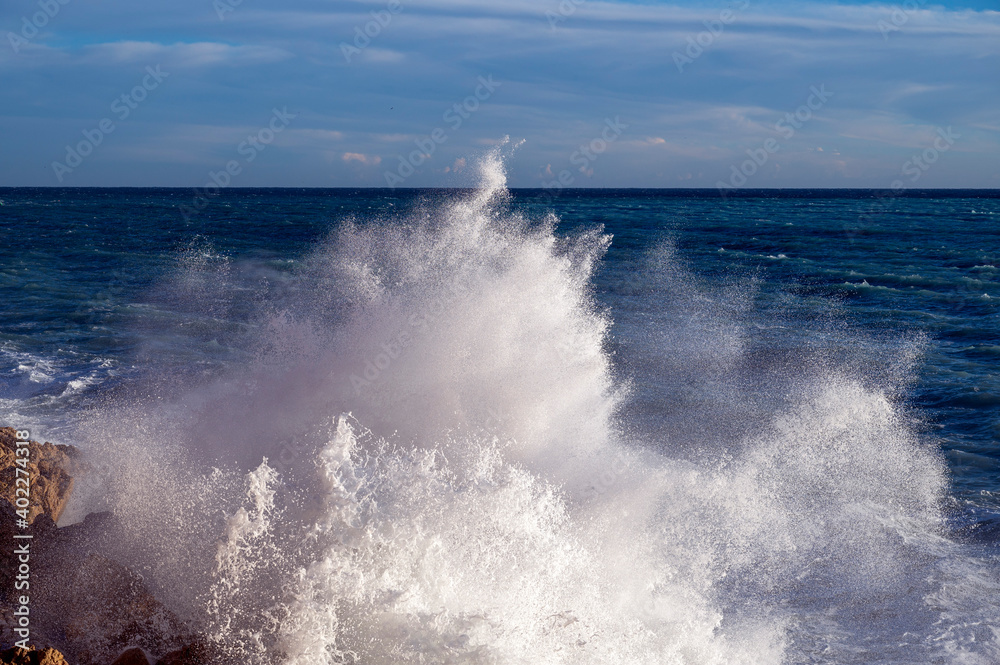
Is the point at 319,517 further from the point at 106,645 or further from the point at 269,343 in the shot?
the point at 269,343

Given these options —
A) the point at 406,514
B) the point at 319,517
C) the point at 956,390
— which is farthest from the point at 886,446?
the point at 319,517

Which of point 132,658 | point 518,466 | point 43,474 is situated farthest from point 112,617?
point 518,466

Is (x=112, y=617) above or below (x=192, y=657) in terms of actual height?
above

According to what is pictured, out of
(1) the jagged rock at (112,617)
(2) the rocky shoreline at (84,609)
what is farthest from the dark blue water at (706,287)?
(1) the jagged rock at (112,617)

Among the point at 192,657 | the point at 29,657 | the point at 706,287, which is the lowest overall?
the point at 192,657

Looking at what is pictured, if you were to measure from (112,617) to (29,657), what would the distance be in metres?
0.95

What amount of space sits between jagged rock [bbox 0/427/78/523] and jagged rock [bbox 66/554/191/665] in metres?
1.19

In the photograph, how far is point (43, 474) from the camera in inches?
291

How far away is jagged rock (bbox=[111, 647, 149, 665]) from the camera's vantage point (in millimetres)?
5012

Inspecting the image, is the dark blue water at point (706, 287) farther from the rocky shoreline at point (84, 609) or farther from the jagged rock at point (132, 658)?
the jagged rock at point (132, 658)

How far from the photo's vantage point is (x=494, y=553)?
6246 millimetres

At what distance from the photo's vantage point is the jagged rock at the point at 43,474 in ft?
22.3

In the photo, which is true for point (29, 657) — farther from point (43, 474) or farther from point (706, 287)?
point (706, 287)

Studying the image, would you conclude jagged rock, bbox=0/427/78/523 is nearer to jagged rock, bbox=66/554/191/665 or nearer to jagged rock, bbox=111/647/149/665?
jagged rock, bbox=66/554/191/665
